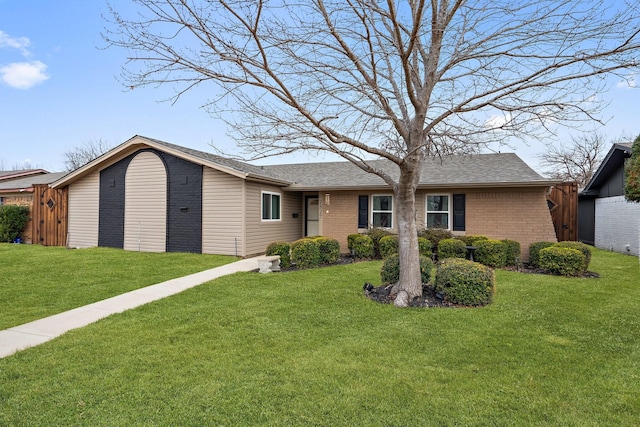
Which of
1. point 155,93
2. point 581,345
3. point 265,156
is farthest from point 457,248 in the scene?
point 155,93

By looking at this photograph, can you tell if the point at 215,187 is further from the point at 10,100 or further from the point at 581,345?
the point at 10,100

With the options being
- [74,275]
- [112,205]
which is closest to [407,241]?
[74,275]

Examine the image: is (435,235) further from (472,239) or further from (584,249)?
(584,249)

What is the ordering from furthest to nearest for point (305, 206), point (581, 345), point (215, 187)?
point (305, 206)
point (215, 187)
point (581, 345)

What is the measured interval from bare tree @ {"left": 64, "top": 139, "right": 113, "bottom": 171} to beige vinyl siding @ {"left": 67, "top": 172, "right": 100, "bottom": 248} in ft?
95.0

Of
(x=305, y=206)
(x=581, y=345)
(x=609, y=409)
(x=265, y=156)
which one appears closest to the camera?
(x=609, y=409)

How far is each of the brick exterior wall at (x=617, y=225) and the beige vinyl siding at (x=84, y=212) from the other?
1957cm

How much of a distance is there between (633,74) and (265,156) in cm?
523

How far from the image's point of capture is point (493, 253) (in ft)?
32.3

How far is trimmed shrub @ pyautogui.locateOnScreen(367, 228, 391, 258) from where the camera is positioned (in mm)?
11734

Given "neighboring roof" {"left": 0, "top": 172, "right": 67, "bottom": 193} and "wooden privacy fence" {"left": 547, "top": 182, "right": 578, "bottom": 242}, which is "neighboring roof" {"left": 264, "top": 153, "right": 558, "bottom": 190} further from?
"neighboring roof" {"left": 0, "top": 172, "right": 67, "bottom": 193}

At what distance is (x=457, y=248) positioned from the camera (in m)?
10.1

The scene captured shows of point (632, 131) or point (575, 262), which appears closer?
point (575, 262)

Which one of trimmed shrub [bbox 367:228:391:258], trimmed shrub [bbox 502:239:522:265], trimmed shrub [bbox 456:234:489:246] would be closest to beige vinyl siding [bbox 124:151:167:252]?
trimmed shrub [bbox 367:228:391:258]
